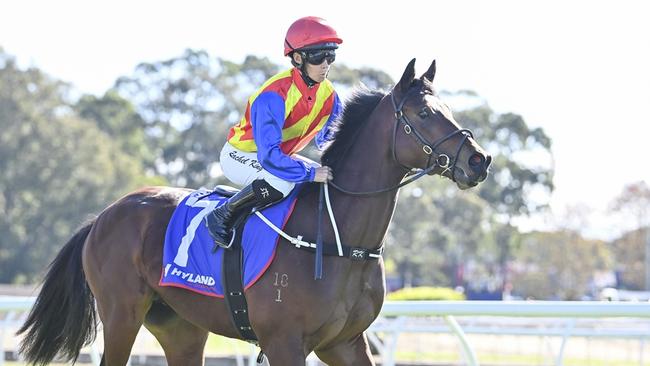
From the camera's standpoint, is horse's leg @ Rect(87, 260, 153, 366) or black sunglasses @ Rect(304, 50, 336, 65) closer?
black sunglasses @ Rect(304, 50, 336, 65)

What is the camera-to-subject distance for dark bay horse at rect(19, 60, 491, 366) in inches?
183

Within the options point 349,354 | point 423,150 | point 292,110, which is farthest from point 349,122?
point 349,354

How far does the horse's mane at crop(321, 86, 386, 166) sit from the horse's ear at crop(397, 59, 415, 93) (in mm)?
245

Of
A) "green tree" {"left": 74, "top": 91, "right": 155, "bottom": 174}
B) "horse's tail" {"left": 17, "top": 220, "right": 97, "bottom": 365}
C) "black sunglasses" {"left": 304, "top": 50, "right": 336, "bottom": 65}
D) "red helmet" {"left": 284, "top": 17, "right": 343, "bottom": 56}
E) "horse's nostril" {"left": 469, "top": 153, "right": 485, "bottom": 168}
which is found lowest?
Result: "green tree" {"left": 74, "top": 91, "right": 155, "bottom": 174}

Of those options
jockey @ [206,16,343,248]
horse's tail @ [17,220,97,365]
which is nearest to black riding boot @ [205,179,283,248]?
jockey @ [206,16,343,248]

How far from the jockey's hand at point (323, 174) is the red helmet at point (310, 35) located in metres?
0.61

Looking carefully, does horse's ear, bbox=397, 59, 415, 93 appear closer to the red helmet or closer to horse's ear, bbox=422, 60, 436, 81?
horse's ear, bbox=422, 60, 436, 81

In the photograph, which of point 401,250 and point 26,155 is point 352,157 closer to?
point 26,155

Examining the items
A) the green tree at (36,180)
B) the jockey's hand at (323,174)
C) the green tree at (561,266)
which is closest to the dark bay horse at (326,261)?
the jockey's hand at (323,174)

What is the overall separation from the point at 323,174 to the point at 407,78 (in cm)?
61

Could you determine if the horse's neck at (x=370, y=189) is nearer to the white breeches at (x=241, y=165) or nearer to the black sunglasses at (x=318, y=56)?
the white breeches at (x=241, y=165)

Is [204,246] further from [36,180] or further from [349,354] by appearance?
[36,180]

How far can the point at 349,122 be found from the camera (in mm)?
5047

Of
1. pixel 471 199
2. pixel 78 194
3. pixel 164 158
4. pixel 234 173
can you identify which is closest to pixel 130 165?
pixel 78 194
